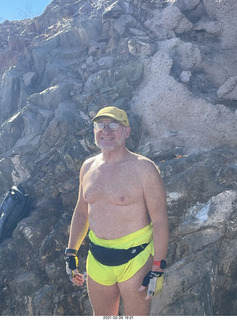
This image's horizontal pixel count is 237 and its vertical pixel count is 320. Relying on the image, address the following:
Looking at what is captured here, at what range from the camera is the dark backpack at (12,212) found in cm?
595

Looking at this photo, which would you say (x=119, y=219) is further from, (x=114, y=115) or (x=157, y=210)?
(x=114, y=115)

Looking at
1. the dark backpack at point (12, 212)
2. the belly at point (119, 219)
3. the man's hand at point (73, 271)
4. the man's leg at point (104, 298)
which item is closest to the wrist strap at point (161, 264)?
the belly at point (119, 219)

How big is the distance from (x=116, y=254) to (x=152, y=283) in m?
0.44

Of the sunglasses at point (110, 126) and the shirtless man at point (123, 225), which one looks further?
the sunglasses at point (110, 126)

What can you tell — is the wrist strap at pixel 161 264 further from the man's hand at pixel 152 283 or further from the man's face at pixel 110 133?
the man's face at pixel 110 133

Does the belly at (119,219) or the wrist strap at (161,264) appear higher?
the belly at (119,219)

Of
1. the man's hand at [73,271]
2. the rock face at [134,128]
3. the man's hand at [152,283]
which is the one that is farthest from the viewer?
the rock face at [134,128]

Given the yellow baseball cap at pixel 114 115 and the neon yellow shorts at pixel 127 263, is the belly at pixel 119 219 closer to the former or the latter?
the neon yellow shorts at pixel 127 263

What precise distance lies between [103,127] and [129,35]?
5947 millimetres

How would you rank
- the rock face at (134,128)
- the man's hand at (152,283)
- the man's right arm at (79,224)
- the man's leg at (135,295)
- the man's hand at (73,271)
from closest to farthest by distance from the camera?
the man's hand at (152,283), the man's leg at (135,295), the man's hand at (73,271), the man's right arm at (79,224), the rock face at (134,128)

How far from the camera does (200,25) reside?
7746mm

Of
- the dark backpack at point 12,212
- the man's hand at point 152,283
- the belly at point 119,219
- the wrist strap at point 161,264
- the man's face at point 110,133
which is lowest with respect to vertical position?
the dark backpack at point 12,212

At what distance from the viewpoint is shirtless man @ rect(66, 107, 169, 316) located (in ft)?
9.87

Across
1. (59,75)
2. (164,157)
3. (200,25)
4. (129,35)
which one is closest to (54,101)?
(59,75)
